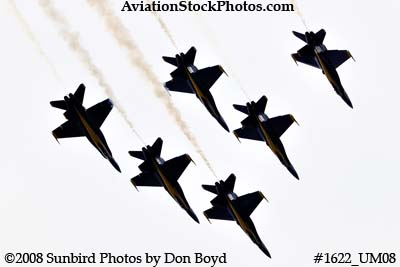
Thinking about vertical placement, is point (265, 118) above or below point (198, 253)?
above

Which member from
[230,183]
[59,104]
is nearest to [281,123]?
[230,183]

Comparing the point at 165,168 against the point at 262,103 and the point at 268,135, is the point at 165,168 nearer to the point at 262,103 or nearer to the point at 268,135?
the point at 268,135

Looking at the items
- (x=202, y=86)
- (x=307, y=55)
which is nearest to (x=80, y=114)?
(x=202, y=86)

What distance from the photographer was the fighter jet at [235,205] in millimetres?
82875

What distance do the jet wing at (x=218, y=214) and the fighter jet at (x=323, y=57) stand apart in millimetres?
12284

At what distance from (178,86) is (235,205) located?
32.1 ft

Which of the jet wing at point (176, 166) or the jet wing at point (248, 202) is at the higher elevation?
the jet wing at point (176, 166)

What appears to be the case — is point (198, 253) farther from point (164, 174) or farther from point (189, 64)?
point (189, 64)

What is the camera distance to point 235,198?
274ft

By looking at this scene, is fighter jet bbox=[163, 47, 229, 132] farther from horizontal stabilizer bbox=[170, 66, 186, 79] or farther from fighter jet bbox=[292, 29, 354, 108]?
fighter jet bbox=[292, 29, 354, 108]

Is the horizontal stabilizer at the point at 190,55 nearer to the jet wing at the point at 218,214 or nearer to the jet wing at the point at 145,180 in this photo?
the jet wing at the point at 145,180

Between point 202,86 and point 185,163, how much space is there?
19.1ft

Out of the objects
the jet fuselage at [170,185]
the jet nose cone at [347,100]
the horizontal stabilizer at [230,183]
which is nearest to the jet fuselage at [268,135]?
the horizontal stabilizer at [230,183]

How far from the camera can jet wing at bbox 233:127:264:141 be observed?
287 feet
